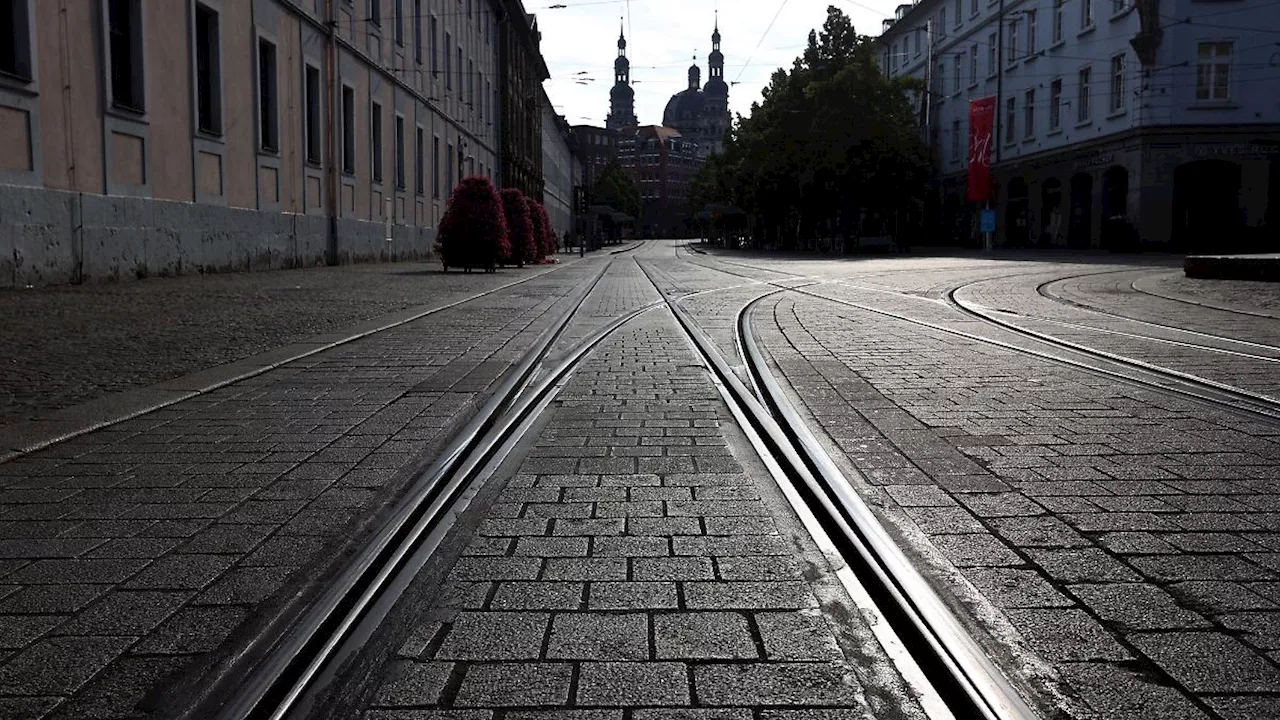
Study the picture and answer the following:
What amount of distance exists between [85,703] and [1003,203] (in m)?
54.9

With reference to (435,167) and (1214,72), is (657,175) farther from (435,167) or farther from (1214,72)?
(1214,72)

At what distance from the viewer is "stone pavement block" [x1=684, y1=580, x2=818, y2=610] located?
3.05 meters

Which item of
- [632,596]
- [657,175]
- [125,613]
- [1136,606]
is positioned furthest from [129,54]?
[657,175]

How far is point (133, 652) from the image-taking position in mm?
2717

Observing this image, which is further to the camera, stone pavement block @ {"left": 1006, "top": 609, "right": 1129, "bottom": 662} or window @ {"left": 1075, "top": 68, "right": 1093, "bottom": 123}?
window @ {"left": 1075, "top": 68, "right": 1093, "bottom": 123}

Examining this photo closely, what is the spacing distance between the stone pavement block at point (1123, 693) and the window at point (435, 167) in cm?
3896

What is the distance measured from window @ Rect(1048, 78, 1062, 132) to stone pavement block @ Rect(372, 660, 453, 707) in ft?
157

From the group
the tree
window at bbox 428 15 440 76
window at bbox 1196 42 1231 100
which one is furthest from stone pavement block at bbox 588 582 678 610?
the tree

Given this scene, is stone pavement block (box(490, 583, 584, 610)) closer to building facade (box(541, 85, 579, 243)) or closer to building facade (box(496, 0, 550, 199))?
building facade (box(496, 0, 550, 199))

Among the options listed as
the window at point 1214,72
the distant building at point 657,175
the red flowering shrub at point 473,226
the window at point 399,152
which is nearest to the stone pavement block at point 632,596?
the red flowering shrub at point 473,226

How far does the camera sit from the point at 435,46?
3981cm

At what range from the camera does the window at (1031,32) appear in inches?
1913

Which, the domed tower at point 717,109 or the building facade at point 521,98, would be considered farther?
the domed tower at point 717,109

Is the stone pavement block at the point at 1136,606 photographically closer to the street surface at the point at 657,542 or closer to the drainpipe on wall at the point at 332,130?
the street surface at the point at 657,542
